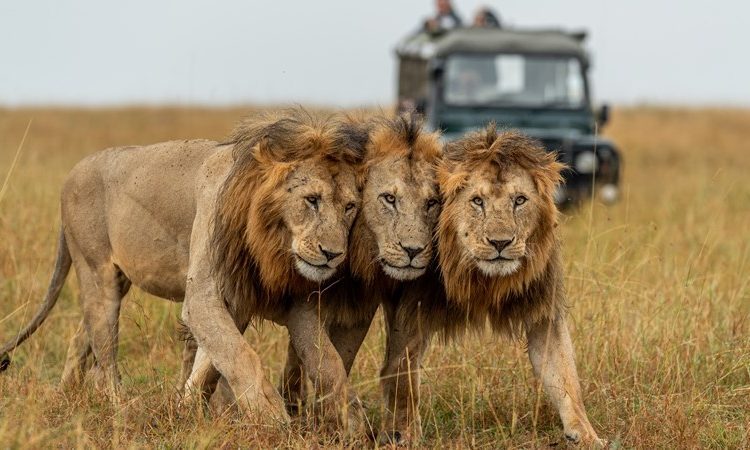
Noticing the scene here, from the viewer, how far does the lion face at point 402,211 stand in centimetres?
420

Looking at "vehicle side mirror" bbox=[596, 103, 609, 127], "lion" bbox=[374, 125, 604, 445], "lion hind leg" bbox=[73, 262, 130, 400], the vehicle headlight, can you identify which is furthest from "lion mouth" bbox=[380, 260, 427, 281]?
"vehicle side mirror" bbox=[596, 103, 609, 127]

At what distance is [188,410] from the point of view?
4.44 metres

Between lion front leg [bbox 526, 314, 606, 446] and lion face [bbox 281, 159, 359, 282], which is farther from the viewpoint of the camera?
lion front leg [bbox 526, 314, 606, 446]

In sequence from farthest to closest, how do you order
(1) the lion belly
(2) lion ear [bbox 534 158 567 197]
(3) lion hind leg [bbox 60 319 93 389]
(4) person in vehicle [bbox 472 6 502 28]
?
(4) person in vehicle [bbox 472 6 502 28]
(3) lion hind leg [bbox 60 319 93 389]
(1) the lion belly
(2) lion ear [bbox 534 158 567 197]

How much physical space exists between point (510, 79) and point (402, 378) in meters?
7.00

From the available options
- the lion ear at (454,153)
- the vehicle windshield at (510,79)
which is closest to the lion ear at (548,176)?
the lion ear at (454,153)

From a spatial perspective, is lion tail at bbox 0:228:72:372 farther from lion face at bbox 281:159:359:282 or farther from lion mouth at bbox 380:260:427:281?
lion mouth at bbox 380:260:427:281

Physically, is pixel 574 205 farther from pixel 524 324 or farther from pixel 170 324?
pixel 524 324

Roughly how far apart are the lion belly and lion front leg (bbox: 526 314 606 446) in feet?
4.74

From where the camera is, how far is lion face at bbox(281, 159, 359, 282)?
415cm

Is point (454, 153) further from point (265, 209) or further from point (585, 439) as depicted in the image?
point (585, 439)

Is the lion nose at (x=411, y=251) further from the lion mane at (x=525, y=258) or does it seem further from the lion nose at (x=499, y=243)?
the lion nose at (x=499, y=243)

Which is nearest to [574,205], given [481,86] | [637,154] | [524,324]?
[481,86]

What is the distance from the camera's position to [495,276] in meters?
4.29
